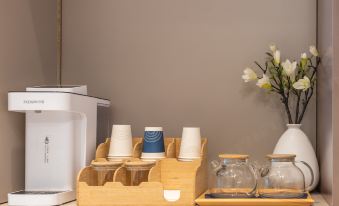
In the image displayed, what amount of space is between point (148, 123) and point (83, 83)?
30 centimetres

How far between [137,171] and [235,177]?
0.30 metres

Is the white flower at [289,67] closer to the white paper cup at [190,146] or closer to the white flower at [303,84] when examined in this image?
the white flower at [303,84]

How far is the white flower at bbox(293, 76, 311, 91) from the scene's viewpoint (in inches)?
76.4

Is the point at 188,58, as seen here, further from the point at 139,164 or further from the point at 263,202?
the point at 263,202

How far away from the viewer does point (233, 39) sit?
215 cm

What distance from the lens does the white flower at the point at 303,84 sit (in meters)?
1.94

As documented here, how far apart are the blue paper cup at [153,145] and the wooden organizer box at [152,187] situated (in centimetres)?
10

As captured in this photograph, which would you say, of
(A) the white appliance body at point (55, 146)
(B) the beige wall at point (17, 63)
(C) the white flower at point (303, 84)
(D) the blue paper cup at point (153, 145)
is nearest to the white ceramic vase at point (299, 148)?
(C) the white flower at point (303, 84)

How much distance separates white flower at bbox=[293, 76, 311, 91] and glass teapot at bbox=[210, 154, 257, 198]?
39 centimetres

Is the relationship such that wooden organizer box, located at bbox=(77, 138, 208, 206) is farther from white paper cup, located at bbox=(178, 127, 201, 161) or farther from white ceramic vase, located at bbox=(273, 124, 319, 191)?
white ceramic vase, located at bbox=(273, 124, 319, 191)

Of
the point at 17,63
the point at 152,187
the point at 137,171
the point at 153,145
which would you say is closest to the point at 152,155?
the point at 153,145

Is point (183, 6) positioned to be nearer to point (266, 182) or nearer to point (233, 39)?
point (233, 39)

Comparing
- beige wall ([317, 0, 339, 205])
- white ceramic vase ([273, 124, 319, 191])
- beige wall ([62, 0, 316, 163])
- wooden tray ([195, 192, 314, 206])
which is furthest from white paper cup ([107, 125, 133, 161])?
beige wall ([317, 0, 339, 205])

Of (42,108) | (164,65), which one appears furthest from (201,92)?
(42,108)
